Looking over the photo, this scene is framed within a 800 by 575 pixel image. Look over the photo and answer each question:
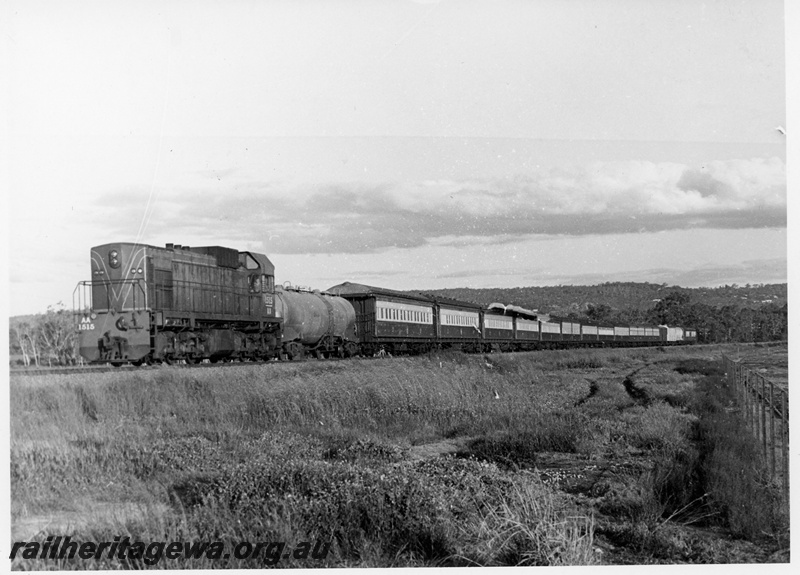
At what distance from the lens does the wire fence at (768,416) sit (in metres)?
8.07

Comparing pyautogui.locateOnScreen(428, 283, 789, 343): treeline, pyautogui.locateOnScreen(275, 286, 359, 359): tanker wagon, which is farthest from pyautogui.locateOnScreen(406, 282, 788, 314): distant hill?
pyautogui.locateOnScreen(275, 286, 359, 359): tanker wagon

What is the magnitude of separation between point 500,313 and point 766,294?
24904 mm

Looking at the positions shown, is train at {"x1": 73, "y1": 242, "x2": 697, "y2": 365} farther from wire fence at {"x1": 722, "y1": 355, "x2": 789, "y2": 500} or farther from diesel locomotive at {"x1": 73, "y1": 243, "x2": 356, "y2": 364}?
wire fence at {"x1": 722, "y1": 355, "x2": 789, "y2": 500}

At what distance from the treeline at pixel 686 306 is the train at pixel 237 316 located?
3.32m

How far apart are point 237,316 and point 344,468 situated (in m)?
11.0

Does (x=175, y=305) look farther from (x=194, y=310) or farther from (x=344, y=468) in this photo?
(x=344, y=468)

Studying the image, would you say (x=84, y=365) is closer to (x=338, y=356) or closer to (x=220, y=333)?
(x=220, y=333)

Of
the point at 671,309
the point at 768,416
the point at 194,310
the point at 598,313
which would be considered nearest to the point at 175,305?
the point at 194,310

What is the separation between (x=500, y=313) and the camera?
1391 inches

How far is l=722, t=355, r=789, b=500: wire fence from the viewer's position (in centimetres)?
807

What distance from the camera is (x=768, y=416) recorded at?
525 inches

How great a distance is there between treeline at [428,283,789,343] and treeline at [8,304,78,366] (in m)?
9.54

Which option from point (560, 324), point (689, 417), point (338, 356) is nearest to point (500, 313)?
point (560, 324)

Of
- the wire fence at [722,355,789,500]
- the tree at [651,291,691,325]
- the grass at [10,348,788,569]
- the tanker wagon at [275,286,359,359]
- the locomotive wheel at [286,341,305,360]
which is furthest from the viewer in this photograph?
the locomotive wheel at [286,341,305,360]
